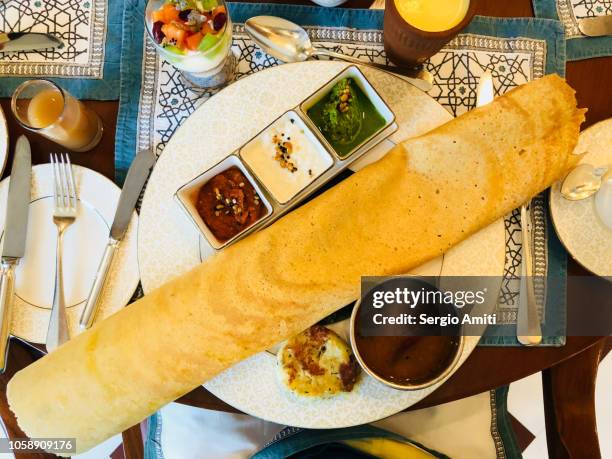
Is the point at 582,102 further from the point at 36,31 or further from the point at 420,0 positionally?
the point at 36,31

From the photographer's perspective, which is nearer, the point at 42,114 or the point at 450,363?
the point at 450,363

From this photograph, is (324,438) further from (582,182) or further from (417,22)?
(417,22)

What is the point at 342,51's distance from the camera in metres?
1.19

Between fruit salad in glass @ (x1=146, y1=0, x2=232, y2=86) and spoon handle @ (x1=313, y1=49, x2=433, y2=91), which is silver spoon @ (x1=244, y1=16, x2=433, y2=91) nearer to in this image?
spoon handle @ (x1=313, y1=49, x2=433, y2=91)

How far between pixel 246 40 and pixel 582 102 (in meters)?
0.81

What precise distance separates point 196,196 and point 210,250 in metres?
0.13

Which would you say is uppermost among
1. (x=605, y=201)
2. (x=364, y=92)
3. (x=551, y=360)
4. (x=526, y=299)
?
(x=364, y=92)

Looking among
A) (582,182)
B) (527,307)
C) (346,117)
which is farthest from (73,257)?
A: (582,182)

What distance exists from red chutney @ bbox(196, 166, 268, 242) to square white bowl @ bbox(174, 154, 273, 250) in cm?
1

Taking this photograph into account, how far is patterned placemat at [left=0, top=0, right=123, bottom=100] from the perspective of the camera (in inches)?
46.9

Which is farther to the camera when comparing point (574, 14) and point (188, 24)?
point (574, 14)

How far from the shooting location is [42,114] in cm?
111

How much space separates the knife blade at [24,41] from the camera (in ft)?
3.86

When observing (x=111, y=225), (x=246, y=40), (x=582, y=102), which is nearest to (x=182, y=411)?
(x=111, y=225)
